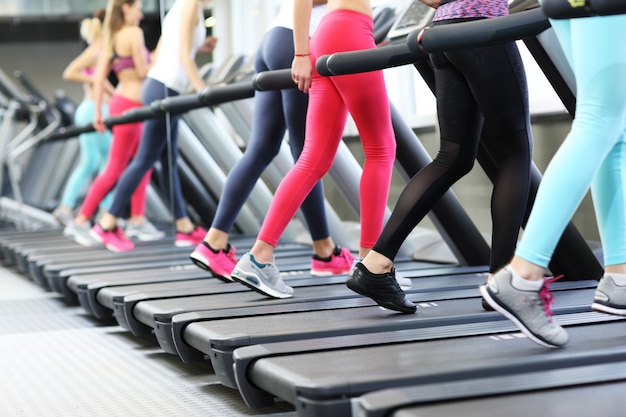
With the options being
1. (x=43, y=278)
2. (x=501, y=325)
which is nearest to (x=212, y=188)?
(x=43, y=278)

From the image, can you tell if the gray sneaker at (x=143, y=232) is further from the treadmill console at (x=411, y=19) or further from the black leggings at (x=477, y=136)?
the black leggings at (x=477, y=136)

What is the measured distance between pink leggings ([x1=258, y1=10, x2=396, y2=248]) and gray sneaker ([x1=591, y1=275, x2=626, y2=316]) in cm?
92

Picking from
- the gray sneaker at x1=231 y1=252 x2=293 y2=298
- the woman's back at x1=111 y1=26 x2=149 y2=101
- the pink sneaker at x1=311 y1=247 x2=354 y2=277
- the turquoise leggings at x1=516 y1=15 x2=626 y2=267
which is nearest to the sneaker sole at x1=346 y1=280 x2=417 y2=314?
the gray sneaker at x1=231 y1=252 x2=293 y2=298

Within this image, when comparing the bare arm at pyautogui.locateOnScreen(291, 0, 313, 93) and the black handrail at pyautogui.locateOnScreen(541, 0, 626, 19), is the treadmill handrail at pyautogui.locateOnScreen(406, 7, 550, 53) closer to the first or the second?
the black handrail at pyautogui.locateOnScreen(541, 0, 626, 19)

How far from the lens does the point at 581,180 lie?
179cm

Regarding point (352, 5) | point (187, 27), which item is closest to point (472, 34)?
point (352, 5)

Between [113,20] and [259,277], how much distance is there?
3.00 m

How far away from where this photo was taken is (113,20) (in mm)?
5383

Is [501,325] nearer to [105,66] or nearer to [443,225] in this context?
[443,225]

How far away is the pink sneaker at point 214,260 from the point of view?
3221 mm

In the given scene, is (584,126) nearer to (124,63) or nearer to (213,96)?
(213,96)

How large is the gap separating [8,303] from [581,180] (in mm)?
3524

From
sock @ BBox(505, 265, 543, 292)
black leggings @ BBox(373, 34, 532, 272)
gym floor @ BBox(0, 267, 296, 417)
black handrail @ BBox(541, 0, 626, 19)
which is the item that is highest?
black handrail @ BBox(541, 0, 626, 19)

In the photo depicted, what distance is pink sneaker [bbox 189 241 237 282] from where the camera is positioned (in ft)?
10.6
